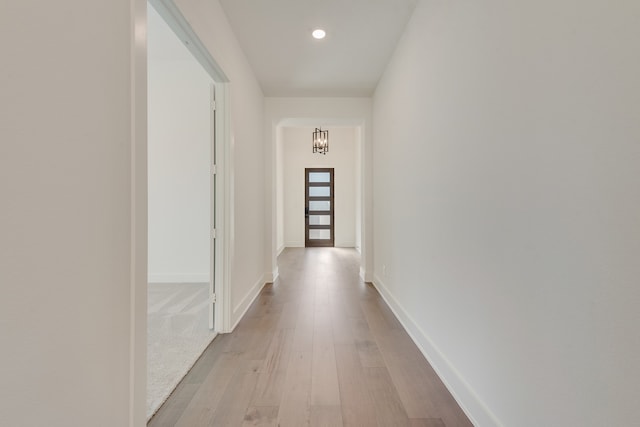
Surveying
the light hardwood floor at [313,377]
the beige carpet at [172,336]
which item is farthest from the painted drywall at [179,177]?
the light hardwood floor at [313,377]

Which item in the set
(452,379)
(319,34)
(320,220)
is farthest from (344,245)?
(452,379)

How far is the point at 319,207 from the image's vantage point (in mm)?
8828

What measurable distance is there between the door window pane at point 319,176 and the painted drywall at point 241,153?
4.52m

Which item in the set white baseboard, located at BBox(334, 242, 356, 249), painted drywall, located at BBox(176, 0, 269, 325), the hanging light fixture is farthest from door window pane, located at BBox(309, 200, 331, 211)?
painted drywall, located at BBox(176, 0, 269, 325)

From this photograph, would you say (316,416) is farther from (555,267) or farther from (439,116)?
(439,116)

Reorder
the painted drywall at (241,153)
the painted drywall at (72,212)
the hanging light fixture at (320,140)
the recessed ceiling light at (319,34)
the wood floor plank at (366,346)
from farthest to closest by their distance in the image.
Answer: the hanging light fixture at (320,140)
the recessed ceiling light at (319,34)
the painted drywall at (241,153)
the wood floor plank at (366,346)
the painted drywall at (72,212)

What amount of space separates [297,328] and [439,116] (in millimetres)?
2067

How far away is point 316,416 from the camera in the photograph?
1542 mm

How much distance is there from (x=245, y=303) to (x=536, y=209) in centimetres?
276

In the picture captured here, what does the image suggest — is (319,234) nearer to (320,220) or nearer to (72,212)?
(320,220)

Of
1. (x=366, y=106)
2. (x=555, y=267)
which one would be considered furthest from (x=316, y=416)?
(x=366, y=106)

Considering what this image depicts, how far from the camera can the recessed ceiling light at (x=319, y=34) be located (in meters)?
2.87

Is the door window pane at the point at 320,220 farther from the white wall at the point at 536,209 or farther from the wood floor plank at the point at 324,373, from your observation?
the white wall at the point at 536,209

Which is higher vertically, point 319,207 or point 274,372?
point 319,207
